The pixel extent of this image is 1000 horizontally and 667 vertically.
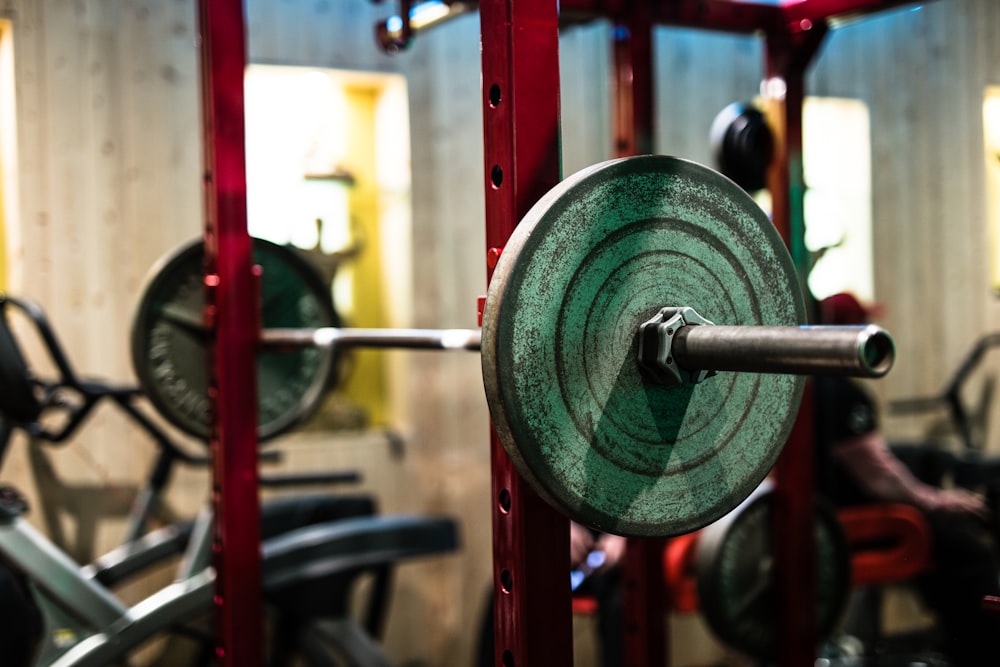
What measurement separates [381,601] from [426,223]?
1538 millimetres

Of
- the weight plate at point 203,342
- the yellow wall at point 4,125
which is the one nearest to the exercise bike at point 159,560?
the yellow wall at point 4,125

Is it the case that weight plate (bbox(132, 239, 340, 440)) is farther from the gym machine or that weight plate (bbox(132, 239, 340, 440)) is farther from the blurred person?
the blurred person

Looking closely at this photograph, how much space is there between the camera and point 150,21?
3.85 metres

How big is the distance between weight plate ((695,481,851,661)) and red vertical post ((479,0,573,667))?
4.55ft

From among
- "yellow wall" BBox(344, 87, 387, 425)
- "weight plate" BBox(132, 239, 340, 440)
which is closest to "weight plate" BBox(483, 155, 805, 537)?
"weight plate" BBox(132, 239, 340, 440)

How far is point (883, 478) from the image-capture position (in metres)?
3.61

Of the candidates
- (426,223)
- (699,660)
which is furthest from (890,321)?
(426,223)

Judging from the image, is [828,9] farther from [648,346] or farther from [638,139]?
[648,346]

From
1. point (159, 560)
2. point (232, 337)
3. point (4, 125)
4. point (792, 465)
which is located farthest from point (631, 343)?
point (4, 125)

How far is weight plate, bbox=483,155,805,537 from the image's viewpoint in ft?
3.53

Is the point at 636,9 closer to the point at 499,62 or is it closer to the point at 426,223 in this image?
the point at 499,62

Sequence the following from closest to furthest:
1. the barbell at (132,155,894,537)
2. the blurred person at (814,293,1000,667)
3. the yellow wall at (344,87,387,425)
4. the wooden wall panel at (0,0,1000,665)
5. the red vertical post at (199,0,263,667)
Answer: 1. the barbell at (132,155,894,537)
2. the red vertical post at (199,0,263,667)
3. the blurred person at (814,293,1000,667)
4. the wooden wall panel at (0,0,1000,665)
5. the yellow wall at (344,87,387,425)

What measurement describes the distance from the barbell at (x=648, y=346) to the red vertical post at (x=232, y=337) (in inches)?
43.9

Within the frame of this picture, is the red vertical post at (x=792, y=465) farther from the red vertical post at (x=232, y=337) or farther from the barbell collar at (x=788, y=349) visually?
the barbell collar at (x=788, y=349)
